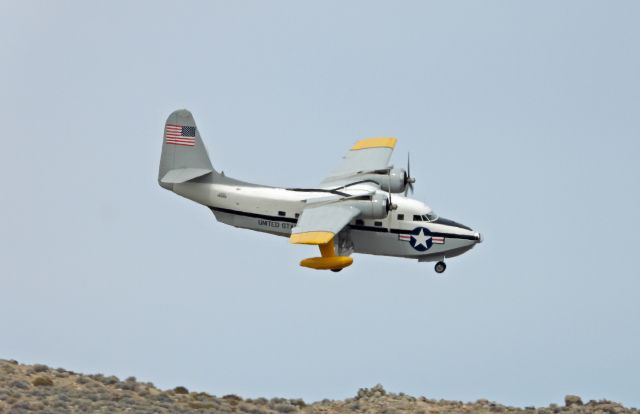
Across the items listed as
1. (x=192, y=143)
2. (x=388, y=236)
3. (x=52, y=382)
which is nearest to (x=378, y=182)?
(x=388, y=236)

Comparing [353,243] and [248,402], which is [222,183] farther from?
[248,402]

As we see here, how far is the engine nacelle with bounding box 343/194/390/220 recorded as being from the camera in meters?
58.4

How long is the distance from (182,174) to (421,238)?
11.2 metres

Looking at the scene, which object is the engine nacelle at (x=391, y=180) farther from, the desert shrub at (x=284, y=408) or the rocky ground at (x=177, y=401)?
the desert shrub at (x=284, y=408)

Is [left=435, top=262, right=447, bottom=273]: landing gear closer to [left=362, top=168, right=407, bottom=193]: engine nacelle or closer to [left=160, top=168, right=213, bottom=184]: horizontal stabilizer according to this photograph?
[left=362, top=168, right=407, bottom=193]: engine nacelle

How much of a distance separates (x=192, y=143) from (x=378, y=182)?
28.0 ft

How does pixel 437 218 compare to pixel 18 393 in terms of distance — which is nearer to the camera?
pixel 18 393

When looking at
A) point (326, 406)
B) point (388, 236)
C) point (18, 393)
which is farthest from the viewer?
point (388, 236)

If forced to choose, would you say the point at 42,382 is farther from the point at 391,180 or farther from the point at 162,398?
the point at 391,180

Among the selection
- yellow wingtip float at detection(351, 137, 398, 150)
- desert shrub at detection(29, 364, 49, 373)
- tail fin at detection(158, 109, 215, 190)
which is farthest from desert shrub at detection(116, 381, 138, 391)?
yellow wingtip float at detection(351, 137, 398, 150)

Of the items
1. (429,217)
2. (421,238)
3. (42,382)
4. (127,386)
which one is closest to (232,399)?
(127,386)

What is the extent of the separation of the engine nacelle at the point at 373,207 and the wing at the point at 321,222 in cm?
31

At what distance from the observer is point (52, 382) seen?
49.9 m

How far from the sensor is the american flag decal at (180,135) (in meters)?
62.9
